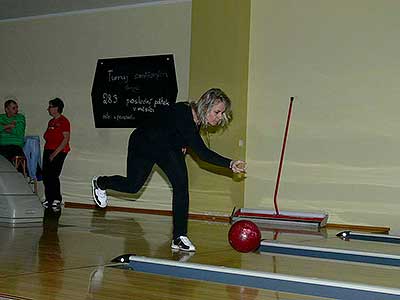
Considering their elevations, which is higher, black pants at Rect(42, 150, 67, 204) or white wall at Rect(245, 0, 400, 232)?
white wall at Rect(245, 0, 400, 232)

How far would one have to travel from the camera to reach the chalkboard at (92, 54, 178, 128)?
25.4ft

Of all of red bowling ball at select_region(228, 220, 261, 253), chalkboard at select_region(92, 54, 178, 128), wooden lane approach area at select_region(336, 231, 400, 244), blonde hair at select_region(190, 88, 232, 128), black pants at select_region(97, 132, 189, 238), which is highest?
chalkboard at select_region(92, 54, 178, 128)

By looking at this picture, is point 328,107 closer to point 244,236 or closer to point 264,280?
point 244,236

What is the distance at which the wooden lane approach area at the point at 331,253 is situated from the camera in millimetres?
3984

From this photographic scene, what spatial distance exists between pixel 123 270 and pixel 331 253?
1.53 m

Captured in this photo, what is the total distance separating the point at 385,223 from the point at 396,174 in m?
0.48

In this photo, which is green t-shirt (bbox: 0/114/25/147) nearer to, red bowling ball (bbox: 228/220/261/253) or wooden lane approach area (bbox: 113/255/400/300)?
red bowling ball (bbox: 228/220/261/253)

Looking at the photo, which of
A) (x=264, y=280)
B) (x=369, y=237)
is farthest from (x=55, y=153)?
(x=264, y=280)

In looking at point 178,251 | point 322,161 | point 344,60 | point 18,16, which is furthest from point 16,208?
point 18,16

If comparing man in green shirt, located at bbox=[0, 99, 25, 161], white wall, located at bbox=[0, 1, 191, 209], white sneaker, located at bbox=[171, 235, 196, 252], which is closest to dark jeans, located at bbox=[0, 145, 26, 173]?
man in green shirt, located at bbox=[0, 99, 25, 161]

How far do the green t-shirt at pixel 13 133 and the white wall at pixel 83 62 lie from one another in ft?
2.66

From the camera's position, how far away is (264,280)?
299cm

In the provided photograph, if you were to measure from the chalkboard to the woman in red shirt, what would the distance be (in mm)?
701

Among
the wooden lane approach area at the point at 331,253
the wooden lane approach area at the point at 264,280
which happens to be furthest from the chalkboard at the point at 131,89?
the wooden lane approach area at the point at 264,280
